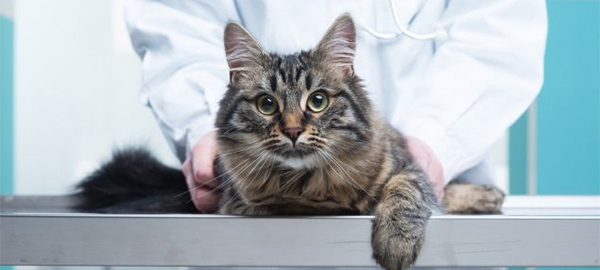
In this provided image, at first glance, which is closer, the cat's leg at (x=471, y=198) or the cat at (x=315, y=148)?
the cat at (x=315, y=148)

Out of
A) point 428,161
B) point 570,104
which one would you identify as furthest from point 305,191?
point 570,104

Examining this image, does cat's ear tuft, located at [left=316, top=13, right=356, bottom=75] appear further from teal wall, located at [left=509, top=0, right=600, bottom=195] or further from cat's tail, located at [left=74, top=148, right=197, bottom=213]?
teal wall, located at [left=509, top=0, right=600, bottom=195]

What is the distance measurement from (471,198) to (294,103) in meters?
0.59

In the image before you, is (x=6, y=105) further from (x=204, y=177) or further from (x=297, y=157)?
(x=297, y=157)

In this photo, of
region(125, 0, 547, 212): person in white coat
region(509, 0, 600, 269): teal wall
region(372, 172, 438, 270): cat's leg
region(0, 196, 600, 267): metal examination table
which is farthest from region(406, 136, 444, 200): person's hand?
region(509, 0, 600, 269): teal wall

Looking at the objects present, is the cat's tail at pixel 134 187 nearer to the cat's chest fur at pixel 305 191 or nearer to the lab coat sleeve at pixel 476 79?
the cat's chest fur at pixel 305 191

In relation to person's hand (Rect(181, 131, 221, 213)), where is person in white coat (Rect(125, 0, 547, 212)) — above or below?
above

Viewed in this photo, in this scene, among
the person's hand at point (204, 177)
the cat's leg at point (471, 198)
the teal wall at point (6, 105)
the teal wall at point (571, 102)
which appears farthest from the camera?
the teal wall at point (571, 102)

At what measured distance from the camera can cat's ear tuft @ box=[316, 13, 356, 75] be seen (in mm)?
929

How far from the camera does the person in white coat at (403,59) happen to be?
1.33 meters

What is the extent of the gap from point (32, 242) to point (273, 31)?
0.74 meters

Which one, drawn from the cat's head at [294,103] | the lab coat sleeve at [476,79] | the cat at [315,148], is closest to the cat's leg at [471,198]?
the lab coat sleeve at [476,79]

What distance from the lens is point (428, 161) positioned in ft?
3.96

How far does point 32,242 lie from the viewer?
76cm
